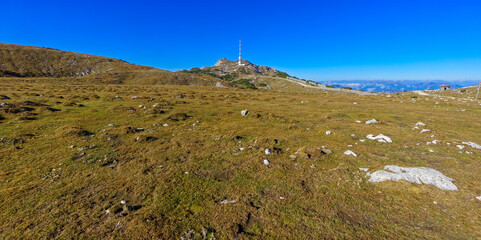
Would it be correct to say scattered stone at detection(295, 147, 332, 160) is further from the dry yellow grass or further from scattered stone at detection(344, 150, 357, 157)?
scattered stone at detection(344, 150, 357, 157)

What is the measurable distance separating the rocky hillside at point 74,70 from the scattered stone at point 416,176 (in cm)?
10197

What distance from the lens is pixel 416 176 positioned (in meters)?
8.07

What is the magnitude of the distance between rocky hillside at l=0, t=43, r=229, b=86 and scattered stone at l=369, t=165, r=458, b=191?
335ft

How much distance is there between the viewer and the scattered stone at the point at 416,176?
761 centimetres

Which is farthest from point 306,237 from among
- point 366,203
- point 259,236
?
point 366,203

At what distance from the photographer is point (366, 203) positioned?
22.0ft

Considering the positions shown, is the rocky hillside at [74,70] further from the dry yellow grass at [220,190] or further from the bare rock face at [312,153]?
the bare rock face at [312,153]

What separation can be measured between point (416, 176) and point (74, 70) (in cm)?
16597

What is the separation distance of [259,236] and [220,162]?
502 centimetres

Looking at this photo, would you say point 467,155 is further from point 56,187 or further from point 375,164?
point 56,187

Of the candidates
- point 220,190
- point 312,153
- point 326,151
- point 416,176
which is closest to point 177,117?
point 220,190

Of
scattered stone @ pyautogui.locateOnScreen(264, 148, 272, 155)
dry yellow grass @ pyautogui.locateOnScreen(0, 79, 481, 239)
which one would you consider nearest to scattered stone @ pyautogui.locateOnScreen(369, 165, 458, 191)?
dry yellow grass @ pyautogui.locateOnScreen(0, 79, 481, 239)

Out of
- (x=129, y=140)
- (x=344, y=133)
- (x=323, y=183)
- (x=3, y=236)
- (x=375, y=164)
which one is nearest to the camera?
(x=3, y=236)

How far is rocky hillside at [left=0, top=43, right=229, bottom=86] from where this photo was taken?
97000 mm
